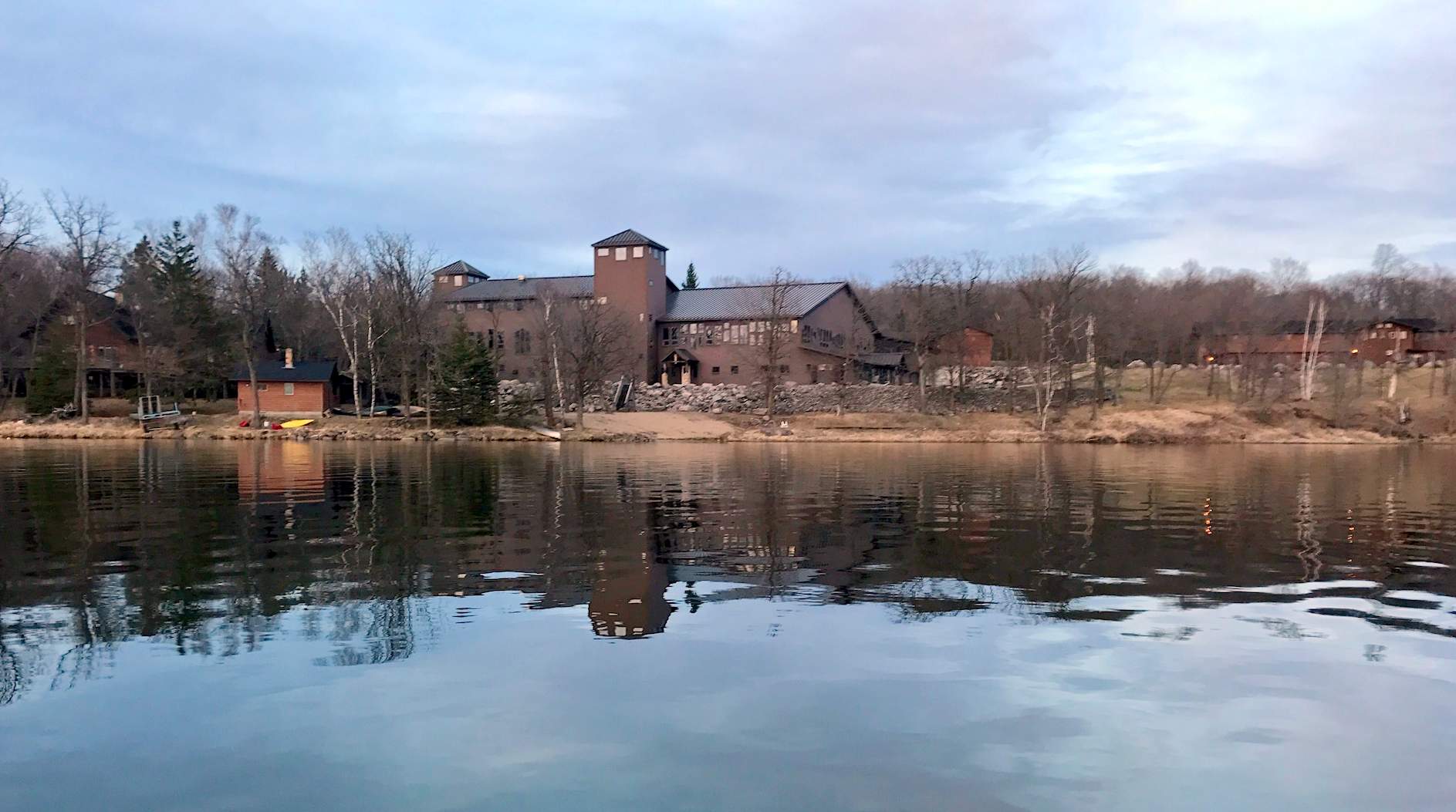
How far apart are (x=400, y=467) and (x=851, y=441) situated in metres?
28.3

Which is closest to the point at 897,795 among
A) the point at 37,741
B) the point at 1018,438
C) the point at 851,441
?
the point at 37,741

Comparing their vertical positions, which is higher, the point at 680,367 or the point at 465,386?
the point at 680,367

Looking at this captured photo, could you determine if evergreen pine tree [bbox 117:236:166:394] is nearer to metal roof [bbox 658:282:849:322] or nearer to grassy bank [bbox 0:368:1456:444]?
grassy bank [bbox 0:368:1456:444]

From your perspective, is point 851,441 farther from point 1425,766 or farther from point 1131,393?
point 1425,766

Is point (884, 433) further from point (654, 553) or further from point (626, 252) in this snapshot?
point (654, 553)

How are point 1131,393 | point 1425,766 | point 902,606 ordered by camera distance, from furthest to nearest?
point 1131,393 → point 902,606 → point 1425,766

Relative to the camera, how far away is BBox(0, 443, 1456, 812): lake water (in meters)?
6.20

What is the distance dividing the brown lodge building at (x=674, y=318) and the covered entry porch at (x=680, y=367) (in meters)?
0.09

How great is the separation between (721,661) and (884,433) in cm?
4974

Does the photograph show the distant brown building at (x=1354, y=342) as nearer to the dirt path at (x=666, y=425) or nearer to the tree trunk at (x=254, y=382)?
the dirt path at (x=666, y=425)

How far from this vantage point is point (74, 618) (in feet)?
33.0

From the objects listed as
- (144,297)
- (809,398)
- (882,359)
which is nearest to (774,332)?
(809,398)

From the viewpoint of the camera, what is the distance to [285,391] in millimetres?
65812

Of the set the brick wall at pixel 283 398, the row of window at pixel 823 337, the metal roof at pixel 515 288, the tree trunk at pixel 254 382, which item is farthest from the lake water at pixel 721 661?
the metal roof at pixel 515 288
